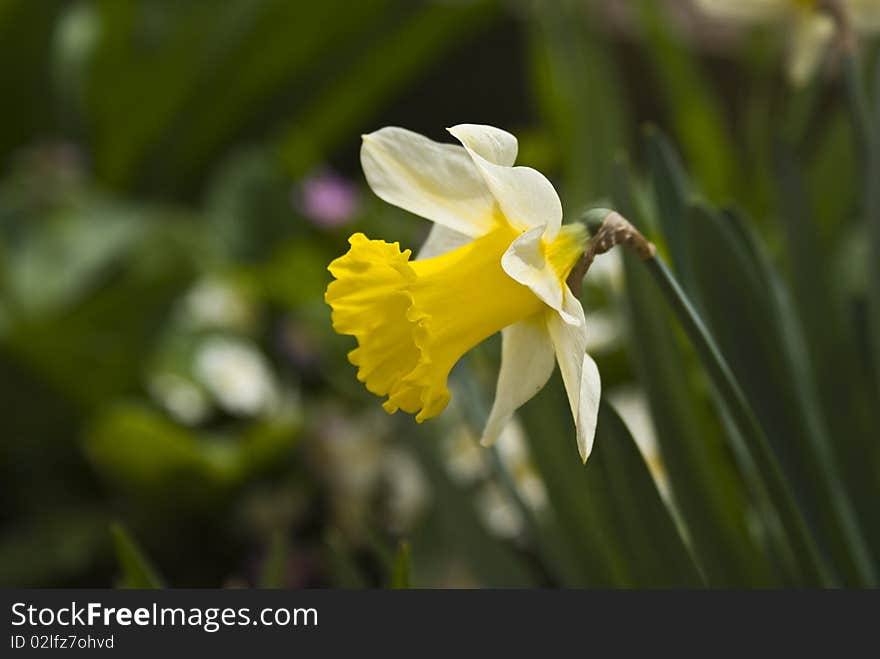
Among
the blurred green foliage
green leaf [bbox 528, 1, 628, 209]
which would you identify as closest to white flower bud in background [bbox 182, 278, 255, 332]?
the blurred green foliage

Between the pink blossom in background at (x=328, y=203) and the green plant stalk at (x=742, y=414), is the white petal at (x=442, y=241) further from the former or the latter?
the pink blossom in background at (x=328, y=203)

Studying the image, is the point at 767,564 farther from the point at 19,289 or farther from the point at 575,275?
the point at 19,289

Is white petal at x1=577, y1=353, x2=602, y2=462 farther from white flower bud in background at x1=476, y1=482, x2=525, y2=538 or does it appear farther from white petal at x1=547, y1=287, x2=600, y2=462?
white flower bud in background at x1=476, y1=482, x2=525, y2=538

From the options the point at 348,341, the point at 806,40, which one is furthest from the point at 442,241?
the point at 348,341

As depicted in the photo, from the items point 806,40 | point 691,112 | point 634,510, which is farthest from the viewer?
point 691,112

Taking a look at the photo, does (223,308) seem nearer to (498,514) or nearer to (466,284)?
(498,514)

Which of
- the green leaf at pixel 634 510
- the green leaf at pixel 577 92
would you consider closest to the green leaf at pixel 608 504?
the green leaf at pixel 634 510

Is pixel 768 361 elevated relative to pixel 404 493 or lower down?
elevated

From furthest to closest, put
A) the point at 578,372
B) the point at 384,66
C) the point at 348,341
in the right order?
the point at 384,66, the point at 348,341, the point at 578,372

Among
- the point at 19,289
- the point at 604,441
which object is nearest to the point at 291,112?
the point at 19,289
